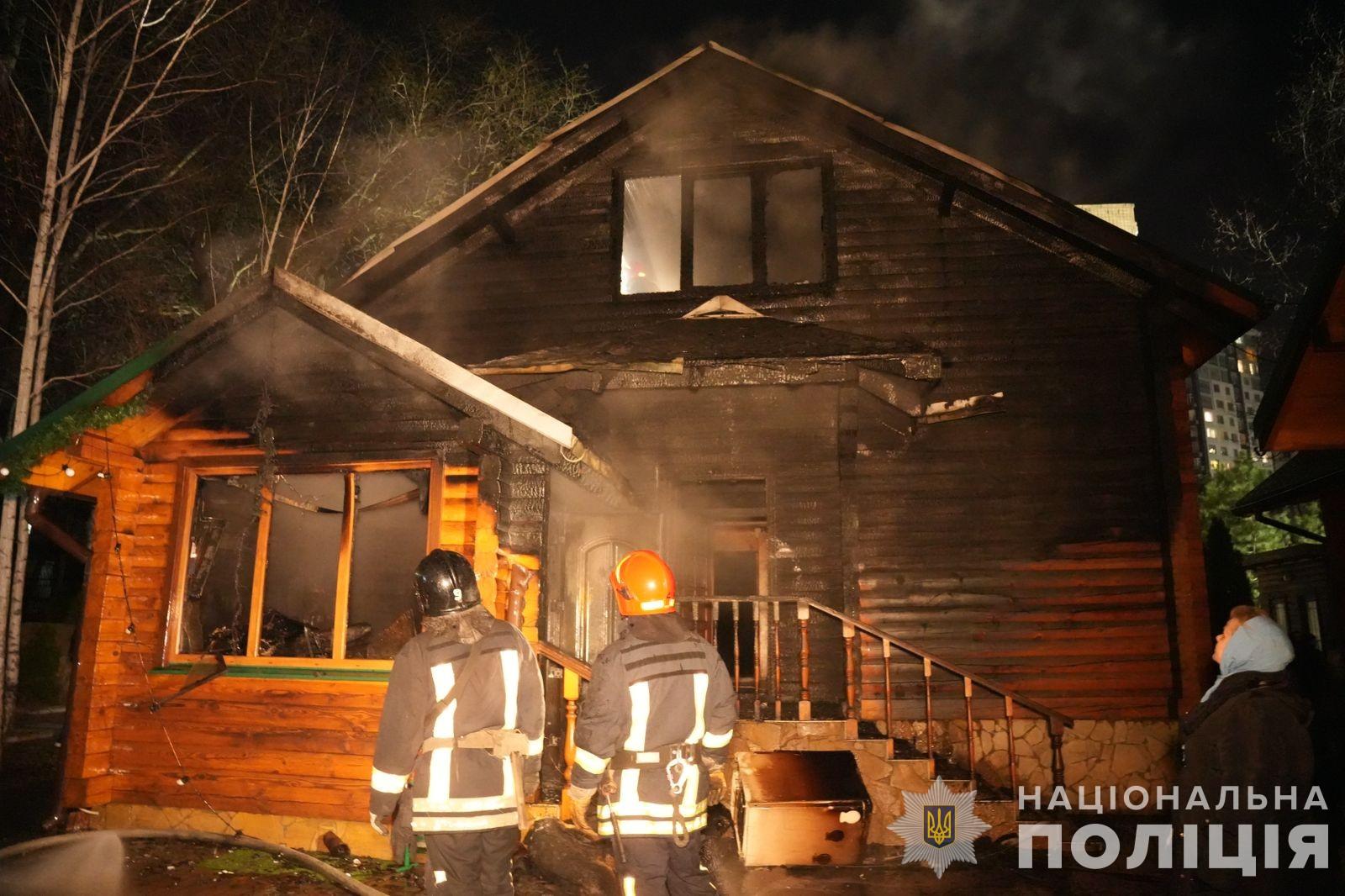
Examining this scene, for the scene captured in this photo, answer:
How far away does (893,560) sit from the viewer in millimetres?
8969

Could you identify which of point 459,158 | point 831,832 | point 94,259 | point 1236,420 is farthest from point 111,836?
point 1236,420

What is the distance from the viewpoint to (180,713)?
21.3 feet

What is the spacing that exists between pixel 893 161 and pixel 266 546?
8509 mm

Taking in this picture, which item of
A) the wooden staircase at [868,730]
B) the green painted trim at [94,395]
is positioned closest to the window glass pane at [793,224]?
the wooden staircase at [868,730]

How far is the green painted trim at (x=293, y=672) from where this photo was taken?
625 cm

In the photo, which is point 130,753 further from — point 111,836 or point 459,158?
point 459,158

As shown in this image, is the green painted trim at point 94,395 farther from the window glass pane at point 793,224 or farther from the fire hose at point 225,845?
the window glass pane at point 793,224

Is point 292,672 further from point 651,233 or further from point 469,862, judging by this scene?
point 651,233

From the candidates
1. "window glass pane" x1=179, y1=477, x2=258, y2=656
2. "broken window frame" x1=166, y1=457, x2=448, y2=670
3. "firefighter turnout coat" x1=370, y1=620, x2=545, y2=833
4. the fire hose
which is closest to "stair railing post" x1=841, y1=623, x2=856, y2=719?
"broken window frame" x1=166, y1=457, x2=448, y2=670

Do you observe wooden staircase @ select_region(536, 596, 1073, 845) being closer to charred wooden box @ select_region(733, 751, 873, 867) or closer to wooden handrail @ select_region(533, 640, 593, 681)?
wooden handrail @ select_region(533, 640, 593, 681)

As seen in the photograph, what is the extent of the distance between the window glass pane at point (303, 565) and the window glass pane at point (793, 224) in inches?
239

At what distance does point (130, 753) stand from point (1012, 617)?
8.82 meters

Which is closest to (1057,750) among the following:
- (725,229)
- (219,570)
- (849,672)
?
(849,672)

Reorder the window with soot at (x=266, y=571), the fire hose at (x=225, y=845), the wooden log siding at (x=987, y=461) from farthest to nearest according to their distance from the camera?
the wooden log siding at (x=987, y=461) < the window with soot at (x=266, y=571) < the fire hose at (x=225, y=845)
